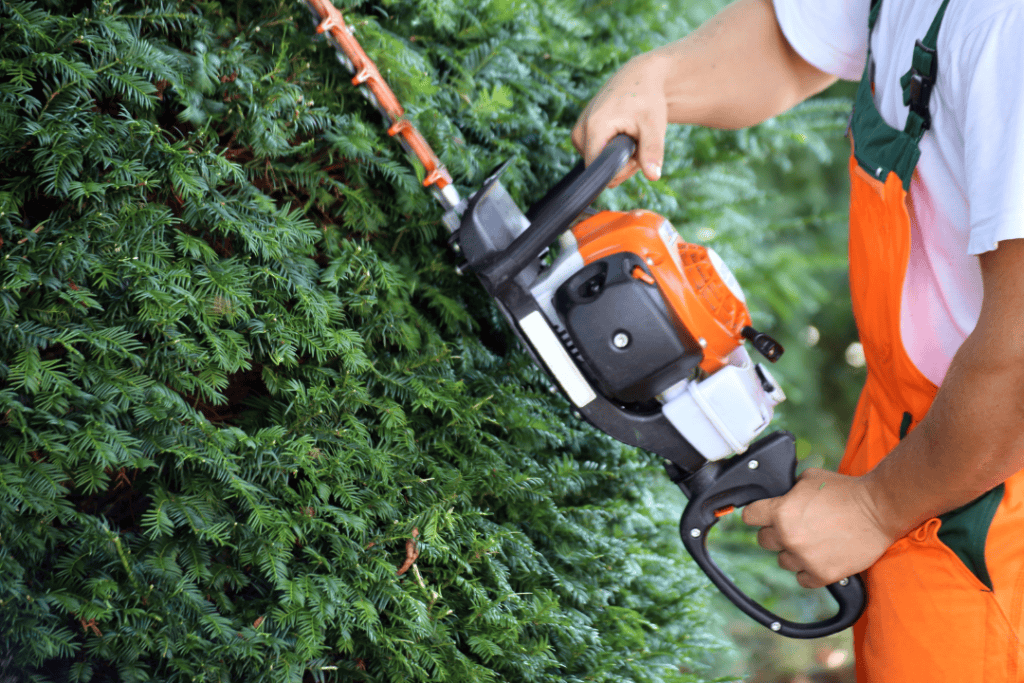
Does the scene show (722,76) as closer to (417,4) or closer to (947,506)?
(417,4)

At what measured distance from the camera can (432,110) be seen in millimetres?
1622

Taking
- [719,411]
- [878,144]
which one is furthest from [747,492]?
[878,144]

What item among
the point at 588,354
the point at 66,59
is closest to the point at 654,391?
the point at 588,354

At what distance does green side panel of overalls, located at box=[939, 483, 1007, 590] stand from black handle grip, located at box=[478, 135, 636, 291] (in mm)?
870

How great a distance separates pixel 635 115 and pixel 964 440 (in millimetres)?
900

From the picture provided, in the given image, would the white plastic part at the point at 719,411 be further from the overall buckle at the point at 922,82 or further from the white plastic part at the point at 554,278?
the overall buckle at the point at 922,82

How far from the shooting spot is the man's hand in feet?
4.33

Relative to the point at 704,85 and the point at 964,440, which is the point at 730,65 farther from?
the point at 964,440

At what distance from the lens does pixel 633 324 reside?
142 centimetres

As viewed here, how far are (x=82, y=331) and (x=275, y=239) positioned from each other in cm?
37

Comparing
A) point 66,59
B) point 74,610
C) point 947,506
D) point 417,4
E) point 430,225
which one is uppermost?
point 66,59

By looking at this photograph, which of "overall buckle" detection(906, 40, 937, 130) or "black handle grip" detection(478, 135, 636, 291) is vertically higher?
"overall buckle" detection(906, 40, 937, 130)

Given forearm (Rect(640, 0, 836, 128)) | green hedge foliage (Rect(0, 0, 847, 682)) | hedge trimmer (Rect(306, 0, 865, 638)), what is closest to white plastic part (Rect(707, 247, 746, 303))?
hedge trimmer (Rect(306, 0, 865, 638))

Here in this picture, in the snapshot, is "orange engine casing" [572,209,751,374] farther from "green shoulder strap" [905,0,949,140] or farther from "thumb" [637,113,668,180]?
"green shoulder strap" [905,0,949,140]
